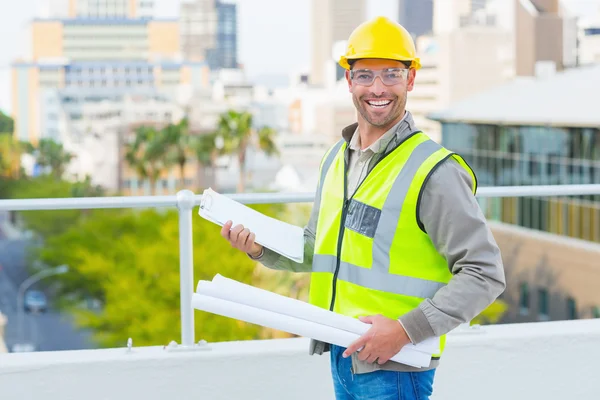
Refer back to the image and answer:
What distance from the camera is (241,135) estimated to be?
77375 mm

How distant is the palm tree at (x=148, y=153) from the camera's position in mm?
79188

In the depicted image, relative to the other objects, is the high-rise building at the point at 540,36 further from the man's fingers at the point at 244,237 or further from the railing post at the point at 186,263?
the man's fingers at the point at 244,237

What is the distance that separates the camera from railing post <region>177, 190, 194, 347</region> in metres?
3.77

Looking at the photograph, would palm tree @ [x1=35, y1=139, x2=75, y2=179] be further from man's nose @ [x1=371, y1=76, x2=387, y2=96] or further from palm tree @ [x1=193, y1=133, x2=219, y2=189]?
man's nose @ [x1=371, y1=76, x2=387, y2=96]

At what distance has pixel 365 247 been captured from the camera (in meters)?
2.43

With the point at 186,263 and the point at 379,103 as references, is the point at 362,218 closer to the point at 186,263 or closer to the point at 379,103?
the point at 379,103

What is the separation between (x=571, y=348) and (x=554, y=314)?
56.2 m

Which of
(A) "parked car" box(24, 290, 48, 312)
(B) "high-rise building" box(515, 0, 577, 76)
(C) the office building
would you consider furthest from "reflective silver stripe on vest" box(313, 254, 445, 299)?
(B) "high-rise building" box(515, 0, 577, 76)

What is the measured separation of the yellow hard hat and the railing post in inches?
56.8

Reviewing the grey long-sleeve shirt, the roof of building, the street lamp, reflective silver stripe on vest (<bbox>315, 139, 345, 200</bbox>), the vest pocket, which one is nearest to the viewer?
the grey long-sleeve shirt

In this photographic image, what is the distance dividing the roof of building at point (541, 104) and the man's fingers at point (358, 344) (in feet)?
172

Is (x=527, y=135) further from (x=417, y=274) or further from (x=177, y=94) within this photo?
(x=177, y=94)

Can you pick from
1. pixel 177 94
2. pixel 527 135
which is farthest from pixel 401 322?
pixel 177 94

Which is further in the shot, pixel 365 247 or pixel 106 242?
pixel 106 242
